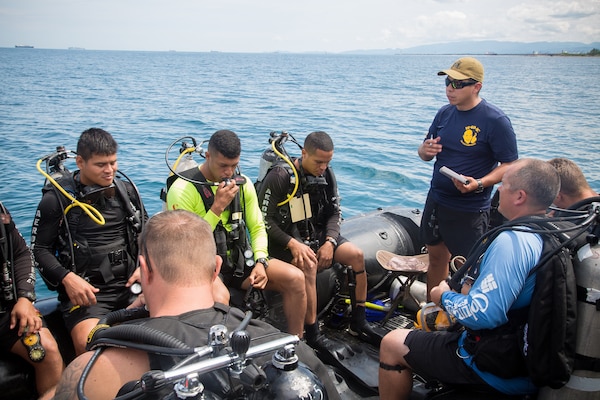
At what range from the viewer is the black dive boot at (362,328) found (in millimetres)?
3859

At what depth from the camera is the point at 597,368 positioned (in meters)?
2.11

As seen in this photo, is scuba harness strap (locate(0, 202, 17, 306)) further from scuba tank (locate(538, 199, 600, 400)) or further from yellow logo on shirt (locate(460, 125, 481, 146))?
yellow logo on shirt (locate(460, 125, 481, 146))

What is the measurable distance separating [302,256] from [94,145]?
1.72m

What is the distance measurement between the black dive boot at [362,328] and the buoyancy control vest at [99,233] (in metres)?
1.83

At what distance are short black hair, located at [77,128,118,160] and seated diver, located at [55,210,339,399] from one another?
1415mm

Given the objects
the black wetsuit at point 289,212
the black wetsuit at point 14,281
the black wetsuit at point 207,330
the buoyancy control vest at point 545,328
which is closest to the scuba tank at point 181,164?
the black wetsuit at point 289,212

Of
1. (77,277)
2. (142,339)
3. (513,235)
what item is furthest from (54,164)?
(513,235)

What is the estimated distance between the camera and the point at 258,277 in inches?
138

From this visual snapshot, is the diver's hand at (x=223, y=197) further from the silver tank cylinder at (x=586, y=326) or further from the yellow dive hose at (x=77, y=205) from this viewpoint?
the silver tank cylinder at (x=586, y=326)

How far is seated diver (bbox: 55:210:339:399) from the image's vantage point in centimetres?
163

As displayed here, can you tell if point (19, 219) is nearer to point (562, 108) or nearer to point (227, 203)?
point (227, 203)

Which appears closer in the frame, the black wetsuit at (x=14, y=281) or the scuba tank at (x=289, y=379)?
the scuba tank at (x=289, y=379)

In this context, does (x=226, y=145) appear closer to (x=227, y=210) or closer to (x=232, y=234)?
(x=227, y=210)

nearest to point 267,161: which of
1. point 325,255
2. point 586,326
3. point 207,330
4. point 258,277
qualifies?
point 325,255
